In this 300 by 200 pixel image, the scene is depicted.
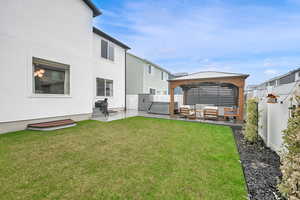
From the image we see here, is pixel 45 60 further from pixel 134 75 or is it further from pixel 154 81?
pixel 154 81

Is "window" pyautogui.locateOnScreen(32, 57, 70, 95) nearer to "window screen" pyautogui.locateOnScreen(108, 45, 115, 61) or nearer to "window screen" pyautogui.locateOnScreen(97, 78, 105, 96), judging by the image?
"window screen" pyautogui.locateOnScreen(97, 78, 105, 96)

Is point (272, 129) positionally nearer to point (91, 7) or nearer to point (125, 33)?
point (91, 7)

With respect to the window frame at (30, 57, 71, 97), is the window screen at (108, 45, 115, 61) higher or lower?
higher

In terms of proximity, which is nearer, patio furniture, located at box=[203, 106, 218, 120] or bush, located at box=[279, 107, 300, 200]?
bush, located at box=[279, 107, 300, 200]

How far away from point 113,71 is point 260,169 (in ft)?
33.8

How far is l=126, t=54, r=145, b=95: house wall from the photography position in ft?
47.7

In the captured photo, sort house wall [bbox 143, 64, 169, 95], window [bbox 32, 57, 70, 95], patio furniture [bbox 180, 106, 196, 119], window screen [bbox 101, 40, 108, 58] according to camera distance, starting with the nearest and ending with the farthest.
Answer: window [bbox 32, 57, 70, 95]
patio furniture [bbox 180, 106, 196, 119]
window screen [bbox 101, 40, 108, 58]
house wall [bbox 143, 64, 169, 95]

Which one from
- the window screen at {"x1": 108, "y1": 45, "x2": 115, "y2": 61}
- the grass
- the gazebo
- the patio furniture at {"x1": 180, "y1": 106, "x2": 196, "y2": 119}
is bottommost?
the grass

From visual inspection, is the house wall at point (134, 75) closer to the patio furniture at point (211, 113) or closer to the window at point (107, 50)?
the window at point (107, 50)

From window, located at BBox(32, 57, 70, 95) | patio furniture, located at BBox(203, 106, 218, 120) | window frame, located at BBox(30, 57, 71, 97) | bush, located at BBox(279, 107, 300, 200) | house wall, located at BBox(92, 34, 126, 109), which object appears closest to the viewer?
bush, located at BBox(279, 107, 300, 200)

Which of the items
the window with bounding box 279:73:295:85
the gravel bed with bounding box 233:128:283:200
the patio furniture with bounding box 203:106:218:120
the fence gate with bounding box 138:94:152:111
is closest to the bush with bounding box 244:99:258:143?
the gravel bed with bounding box 233:128:283:200

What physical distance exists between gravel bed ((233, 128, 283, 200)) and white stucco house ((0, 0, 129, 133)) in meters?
7.49

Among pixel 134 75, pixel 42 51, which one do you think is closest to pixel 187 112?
pixel 42 51

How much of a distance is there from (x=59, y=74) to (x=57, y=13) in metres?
2.90
